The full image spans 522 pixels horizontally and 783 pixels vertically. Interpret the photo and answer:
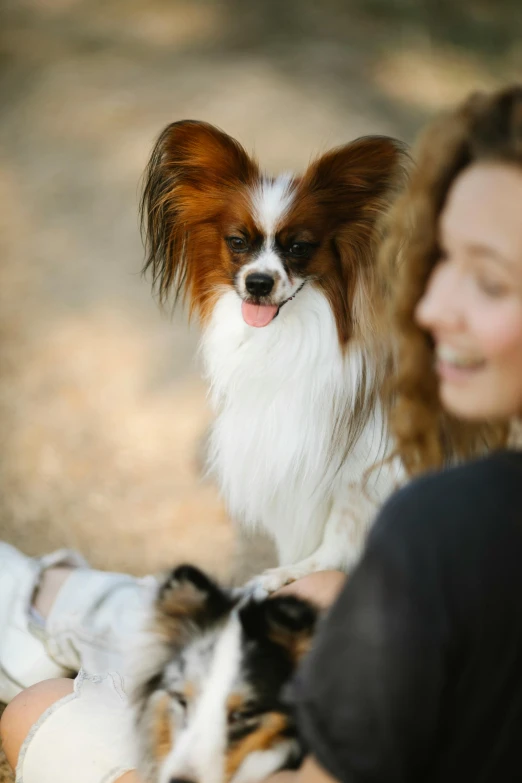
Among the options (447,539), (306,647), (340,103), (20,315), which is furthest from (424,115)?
(447,539)

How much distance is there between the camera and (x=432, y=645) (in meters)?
0.73

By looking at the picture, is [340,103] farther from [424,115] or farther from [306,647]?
[306,647]

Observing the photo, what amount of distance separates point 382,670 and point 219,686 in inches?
19.2

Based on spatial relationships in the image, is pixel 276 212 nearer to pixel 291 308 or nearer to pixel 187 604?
pixel 291 308

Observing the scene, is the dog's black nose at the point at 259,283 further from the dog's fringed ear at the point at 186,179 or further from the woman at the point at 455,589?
the woman at the point at 455,589

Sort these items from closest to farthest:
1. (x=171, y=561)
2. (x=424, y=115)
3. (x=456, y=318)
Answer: (x=456, y=318) → (x=171, y=561) → (x=424, y=115)

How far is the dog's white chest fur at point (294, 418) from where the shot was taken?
1768 millimetres

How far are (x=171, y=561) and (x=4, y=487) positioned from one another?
22.5 inches

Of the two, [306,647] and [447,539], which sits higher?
[447,539]

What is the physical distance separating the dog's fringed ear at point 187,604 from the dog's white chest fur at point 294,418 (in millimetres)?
577

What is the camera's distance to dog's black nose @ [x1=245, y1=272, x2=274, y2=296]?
171 centimetres

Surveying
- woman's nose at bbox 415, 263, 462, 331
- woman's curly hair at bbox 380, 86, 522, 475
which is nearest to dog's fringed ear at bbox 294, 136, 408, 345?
woman's curly hair at bbox 380, 86, 522, 475

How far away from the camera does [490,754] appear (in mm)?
779

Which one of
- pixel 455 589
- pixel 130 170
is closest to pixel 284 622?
pixel 455 589
